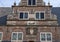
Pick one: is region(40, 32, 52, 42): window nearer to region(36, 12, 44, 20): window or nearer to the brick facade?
the brick facade

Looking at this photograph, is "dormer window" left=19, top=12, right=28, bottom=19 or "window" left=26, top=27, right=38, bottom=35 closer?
"window" left=26, top=27, right=38, bottom=35

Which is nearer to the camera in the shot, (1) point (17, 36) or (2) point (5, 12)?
(1) point (17, 36)

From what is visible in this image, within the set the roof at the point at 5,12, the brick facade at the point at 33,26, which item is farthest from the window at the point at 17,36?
the roof at the point at 5,12

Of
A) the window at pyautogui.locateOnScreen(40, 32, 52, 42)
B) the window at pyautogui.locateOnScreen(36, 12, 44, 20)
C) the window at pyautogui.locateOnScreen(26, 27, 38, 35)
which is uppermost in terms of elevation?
the window at pyautogui.locateOnScreen(36, 12, 44, 20)

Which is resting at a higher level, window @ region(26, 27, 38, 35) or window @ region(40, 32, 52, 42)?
window @ region(26, 27, 38, 35)

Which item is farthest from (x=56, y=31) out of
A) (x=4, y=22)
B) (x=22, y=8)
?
(x=4, y=22)

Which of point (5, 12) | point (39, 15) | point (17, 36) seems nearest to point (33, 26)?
point (39, 15)

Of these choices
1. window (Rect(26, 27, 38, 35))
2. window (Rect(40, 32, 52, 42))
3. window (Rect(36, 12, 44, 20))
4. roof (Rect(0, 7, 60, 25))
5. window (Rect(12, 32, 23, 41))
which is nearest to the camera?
window (Rect(40, 32, 52, 42))

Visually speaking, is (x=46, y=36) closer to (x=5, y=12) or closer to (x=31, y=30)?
(x=31, y=30)

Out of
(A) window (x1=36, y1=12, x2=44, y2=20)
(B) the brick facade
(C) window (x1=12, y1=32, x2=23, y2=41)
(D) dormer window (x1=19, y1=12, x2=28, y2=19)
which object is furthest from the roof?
(A) window (x1=36, y1=12, x2=44, y2=20)

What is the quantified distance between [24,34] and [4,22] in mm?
2899

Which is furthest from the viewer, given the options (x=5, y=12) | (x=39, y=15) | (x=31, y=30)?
(x=5, y=12)

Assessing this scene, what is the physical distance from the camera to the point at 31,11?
21.5 meters

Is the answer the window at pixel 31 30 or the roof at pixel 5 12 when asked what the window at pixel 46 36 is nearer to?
the window at pixel 31 30
